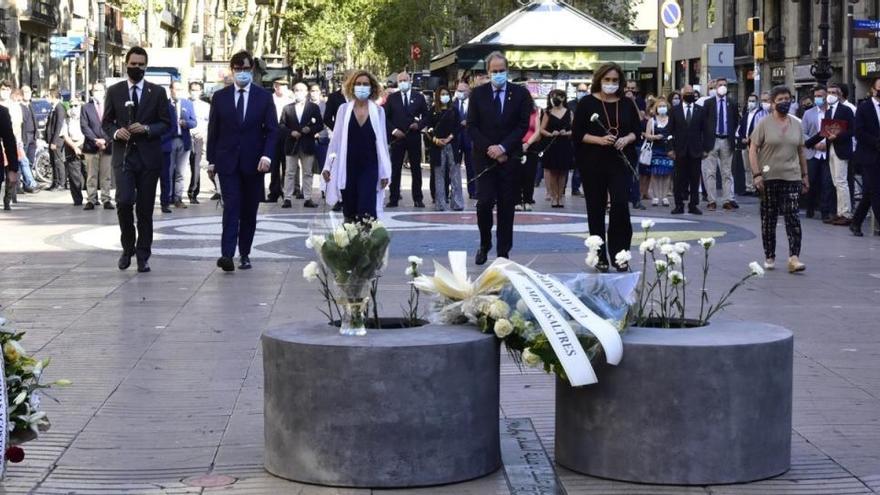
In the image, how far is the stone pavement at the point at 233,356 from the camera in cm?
625

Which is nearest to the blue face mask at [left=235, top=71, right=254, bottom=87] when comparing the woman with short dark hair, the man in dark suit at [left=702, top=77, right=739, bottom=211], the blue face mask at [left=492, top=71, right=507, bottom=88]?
the blue face mask at [left=492, top=71, right=507, bottom=88]

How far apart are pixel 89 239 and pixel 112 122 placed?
11.3 ft

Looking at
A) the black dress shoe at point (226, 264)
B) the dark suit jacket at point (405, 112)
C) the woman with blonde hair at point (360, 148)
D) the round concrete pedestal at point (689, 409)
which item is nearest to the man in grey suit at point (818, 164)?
the dark suit jacket at point (405, 112)

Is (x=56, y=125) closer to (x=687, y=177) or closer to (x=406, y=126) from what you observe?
(x=406, y=126)

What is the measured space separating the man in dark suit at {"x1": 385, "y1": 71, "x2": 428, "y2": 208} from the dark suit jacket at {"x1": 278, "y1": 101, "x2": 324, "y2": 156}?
118 cm

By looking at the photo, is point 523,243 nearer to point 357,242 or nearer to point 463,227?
point 463,227

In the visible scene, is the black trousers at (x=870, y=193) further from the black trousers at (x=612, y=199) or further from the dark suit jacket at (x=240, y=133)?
the dark suit jacket at (x=240, y=133)

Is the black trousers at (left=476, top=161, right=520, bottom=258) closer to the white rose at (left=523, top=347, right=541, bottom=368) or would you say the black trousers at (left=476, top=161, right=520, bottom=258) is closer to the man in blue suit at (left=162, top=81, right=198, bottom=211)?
the white rose at (left=523, top=347, right=541, bottom=368)

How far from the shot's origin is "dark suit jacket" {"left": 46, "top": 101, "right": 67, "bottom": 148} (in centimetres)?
2447

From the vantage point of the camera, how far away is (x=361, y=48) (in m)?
Result: 101

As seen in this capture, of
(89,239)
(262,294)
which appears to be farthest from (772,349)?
(89,239)

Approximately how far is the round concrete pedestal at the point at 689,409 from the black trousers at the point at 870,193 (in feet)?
36.7

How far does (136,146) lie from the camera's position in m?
13.8

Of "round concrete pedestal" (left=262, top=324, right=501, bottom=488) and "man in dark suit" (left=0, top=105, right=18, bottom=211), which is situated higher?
"man in dark suit" (left=0, top=105, right=18, bottom=211)
